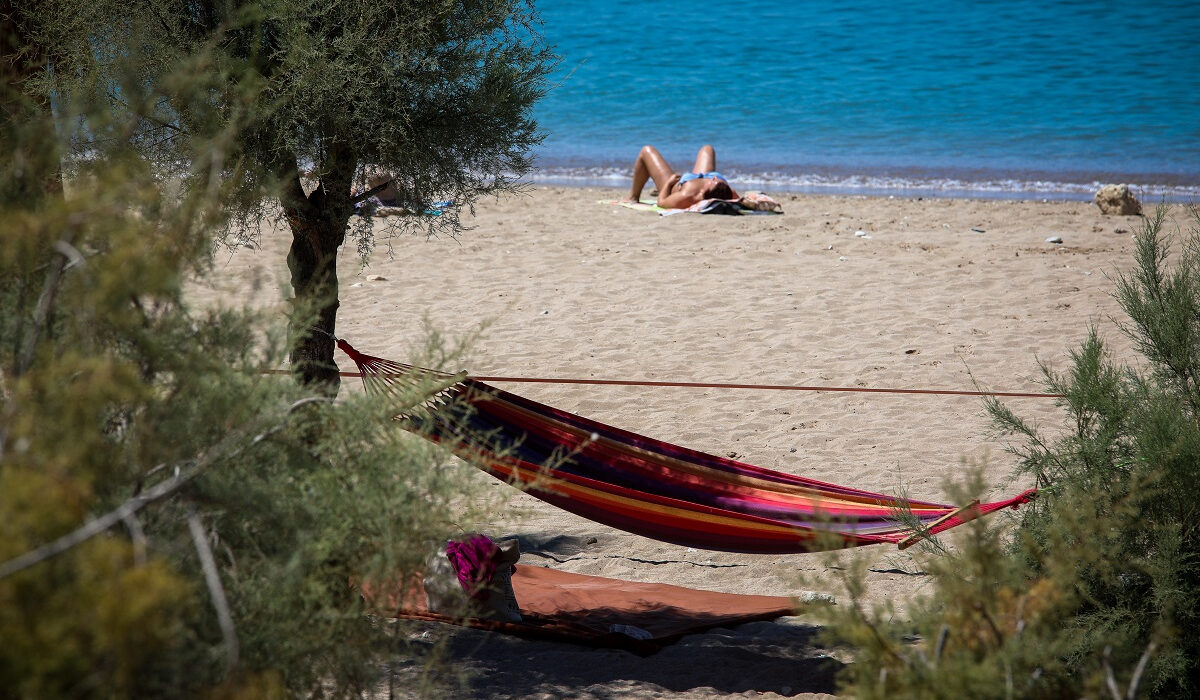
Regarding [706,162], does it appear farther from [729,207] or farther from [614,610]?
[614,610]

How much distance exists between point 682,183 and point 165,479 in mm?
8858

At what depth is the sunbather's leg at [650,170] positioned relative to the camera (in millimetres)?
10312

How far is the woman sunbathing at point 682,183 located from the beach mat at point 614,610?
666 cm

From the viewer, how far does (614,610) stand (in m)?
3.34

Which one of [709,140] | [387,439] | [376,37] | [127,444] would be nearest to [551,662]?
[387,439]

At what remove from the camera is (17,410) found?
4.37ft

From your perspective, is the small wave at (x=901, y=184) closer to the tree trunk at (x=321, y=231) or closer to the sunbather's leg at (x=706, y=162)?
the sunbather's leg at (x=706, y=162)

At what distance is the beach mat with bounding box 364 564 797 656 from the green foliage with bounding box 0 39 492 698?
1.26 meters

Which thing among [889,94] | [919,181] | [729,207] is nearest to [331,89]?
[729,207]

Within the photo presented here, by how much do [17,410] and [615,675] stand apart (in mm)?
2025

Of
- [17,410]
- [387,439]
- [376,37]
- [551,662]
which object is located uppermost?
[376,37]

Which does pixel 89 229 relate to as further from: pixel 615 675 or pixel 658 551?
pixel 658 551

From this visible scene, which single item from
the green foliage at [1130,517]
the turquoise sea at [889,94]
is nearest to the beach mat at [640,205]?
the turquoise sea at [889,94]

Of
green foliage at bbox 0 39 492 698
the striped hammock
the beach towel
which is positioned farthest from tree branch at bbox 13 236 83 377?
the beach towel
